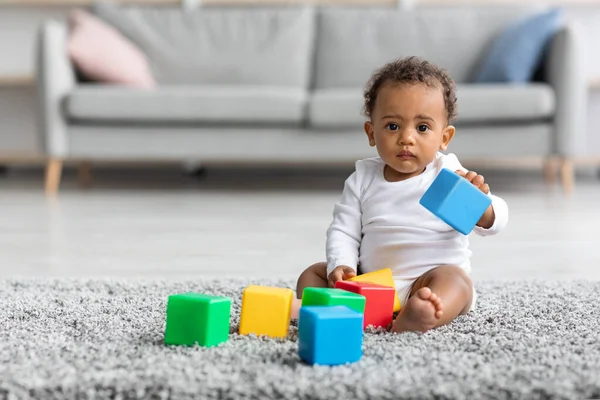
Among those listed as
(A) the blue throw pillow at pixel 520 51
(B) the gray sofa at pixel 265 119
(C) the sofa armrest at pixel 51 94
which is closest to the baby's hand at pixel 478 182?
(B) the gray sofa at pixel 265 119

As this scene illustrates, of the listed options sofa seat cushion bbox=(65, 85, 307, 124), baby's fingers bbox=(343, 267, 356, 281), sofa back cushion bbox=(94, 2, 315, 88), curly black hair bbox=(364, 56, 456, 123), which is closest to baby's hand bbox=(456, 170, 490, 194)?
curly black hair bbox=(364, 56, 456, 123)

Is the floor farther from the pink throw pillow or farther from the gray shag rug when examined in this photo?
the pink throw pillow

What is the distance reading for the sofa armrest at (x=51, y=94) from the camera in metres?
3.00

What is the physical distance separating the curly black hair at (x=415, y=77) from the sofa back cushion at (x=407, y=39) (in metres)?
2.31

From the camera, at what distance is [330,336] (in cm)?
80

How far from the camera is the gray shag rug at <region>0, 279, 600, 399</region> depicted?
2.39ft

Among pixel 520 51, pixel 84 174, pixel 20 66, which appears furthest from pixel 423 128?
pixel 20 66

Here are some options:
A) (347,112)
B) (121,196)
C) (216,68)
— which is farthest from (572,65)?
(121,196)

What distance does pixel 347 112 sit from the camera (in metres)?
2.89

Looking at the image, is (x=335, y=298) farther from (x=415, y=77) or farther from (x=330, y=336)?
(x=415, y=77)

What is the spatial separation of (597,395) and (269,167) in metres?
3.48

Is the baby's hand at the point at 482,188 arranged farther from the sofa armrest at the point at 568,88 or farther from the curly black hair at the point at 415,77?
the sofa armrest at the point at 568,88

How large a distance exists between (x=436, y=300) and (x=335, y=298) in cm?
15

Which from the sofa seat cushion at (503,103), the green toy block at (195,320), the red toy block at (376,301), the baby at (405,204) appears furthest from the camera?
the sofa seat cushion at (503,103)
